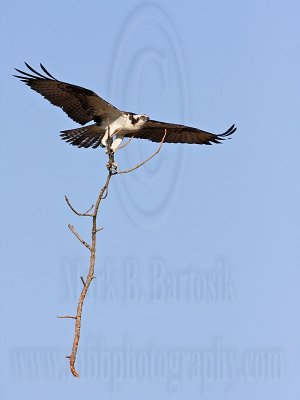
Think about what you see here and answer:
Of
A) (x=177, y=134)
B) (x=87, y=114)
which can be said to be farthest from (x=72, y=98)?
(x=177, y=134)

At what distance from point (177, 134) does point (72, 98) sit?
2.38 m

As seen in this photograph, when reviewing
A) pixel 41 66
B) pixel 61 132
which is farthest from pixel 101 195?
pixel 61 132

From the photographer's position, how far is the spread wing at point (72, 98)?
9750 mm

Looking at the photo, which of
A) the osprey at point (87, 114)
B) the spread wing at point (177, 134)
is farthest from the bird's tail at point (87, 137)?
the spread wing at point (177, 134)

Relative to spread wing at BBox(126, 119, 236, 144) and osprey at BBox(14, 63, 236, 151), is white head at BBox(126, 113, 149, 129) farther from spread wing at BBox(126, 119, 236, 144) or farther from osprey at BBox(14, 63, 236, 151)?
spread wing at BBox(126, 119, 236, 144)

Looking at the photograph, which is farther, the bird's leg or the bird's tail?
the bird's tail

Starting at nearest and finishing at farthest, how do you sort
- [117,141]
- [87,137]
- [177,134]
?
[117,141] < [87,137] < [177,134]

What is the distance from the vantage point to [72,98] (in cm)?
1003

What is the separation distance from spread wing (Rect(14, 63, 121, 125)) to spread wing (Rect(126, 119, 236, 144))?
1.06 m

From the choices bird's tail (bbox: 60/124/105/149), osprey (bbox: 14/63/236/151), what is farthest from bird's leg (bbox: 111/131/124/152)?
bird's tail (bbox: 60/124/105/149)

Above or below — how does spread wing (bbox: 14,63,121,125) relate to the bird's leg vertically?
above

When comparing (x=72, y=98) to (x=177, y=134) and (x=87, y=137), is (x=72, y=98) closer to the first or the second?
(x=87, y=137)

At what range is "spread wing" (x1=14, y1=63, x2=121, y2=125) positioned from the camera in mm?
9750

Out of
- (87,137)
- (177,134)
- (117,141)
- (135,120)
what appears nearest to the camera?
(117,141)
